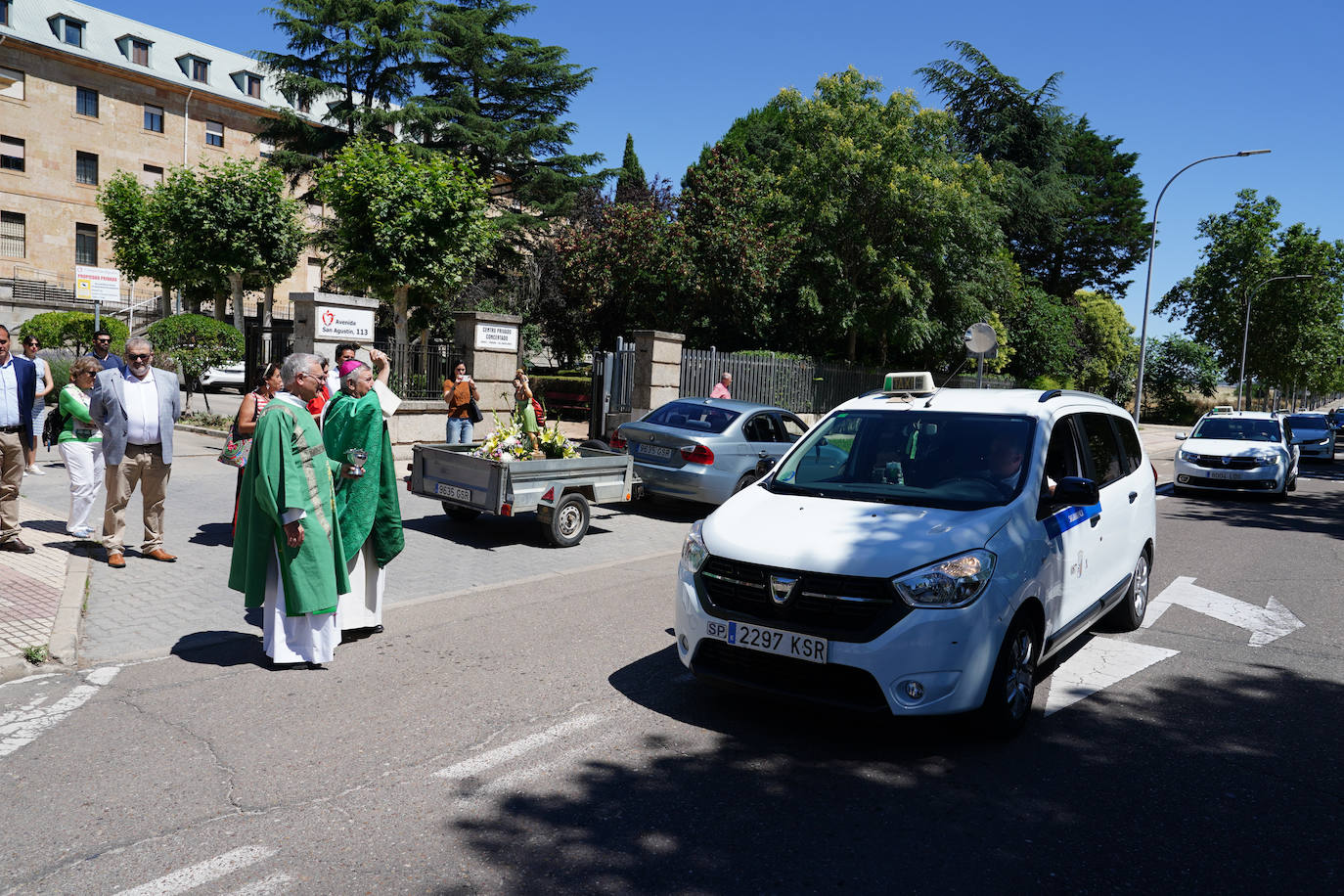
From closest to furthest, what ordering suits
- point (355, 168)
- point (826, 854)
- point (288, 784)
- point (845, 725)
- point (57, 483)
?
point (826, 854) → point (288, 784) → point (845, 725) → point (57, 483) → point (355, 168)

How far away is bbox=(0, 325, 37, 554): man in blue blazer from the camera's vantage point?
306 inches

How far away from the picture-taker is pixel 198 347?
62.3 feet

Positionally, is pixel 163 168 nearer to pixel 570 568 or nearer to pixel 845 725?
pixel 570 568

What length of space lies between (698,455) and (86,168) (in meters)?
48.7

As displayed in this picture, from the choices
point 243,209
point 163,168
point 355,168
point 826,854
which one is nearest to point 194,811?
point 826,854

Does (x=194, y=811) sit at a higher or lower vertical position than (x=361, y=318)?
lower

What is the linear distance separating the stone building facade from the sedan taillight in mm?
39017

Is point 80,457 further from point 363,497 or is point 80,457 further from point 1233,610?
point 1233,610

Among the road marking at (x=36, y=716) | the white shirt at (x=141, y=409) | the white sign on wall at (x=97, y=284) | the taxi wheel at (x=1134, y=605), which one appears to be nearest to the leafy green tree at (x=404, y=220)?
the white sign on wall at (x=97, y=284)

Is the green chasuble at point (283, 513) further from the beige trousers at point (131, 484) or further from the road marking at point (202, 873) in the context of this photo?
the beige trousers at point (131, 484)

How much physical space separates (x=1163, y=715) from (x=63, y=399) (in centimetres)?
900

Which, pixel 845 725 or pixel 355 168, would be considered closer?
pixel 845 725

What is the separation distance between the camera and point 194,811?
145 inches

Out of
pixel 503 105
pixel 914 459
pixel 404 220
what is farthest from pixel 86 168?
pixel 914 459
